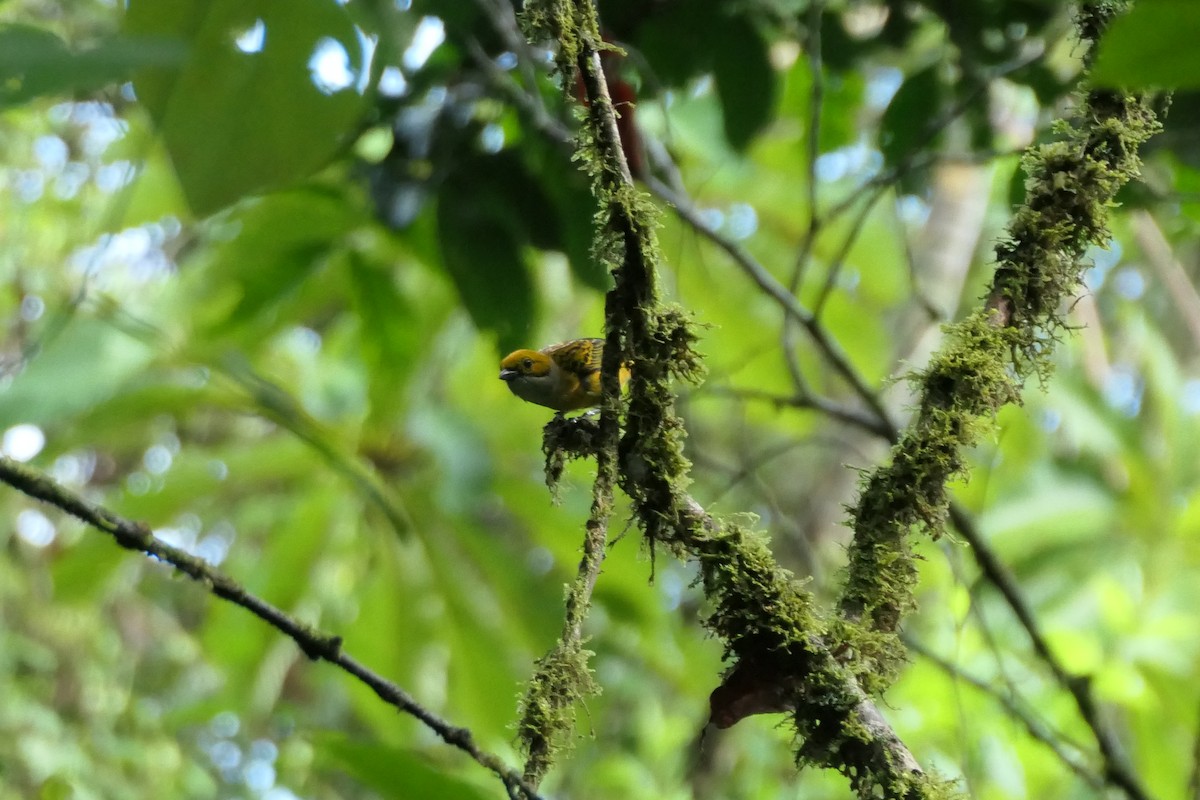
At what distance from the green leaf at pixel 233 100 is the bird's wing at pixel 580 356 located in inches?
12.0

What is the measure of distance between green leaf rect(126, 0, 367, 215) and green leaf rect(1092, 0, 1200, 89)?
641 mm

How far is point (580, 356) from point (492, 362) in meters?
0.96

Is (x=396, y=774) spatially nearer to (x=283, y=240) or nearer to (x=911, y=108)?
(x=283, y=240)

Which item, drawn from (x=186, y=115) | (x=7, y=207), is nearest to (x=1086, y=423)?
(x=186, y=115)

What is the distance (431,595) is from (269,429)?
1.64 metres

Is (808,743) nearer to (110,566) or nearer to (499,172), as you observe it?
(499,172)

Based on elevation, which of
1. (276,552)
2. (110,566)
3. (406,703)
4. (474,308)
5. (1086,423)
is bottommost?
(406,703)

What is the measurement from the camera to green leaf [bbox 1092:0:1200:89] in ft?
1.03

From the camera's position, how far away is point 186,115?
32.4 inches

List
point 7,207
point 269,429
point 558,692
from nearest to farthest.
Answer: point 558,692 < point 7,207 < point 269,429

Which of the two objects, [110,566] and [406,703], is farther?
[110,566]

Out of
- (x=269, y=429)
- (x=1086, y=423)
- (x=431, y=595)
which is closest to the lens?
(x=431, y=595)

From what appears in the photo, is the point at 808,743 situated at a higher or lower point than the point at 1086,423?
lower

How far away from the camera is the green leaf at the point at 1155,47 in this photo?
1.03ft
